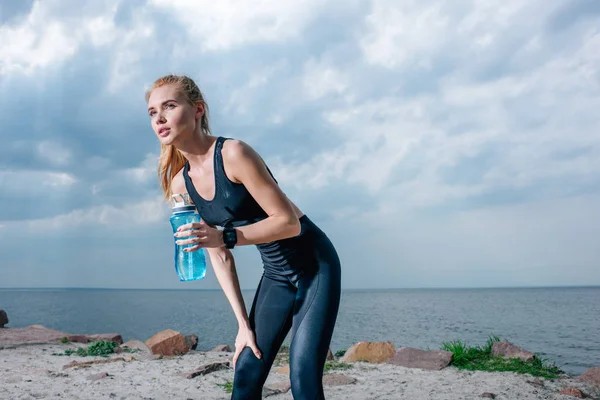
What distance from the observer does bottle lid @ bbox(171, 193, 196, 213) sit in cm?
296

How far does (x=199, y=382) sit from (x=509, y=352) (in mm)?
4999

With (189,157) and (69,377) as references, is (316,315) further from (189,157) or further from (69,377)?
(69,377)

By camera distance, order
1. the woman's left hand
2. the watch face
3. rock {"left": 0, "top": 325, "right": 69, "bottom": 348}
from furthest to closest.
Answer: rock {"left": 0, "top": 325, "right": 69, "bottom": 348} < the watch face < the woman's left hand

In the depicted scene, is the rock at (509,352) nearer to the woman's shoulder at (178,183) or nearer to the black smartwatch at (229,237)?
the woman's shoulder at (178,183)

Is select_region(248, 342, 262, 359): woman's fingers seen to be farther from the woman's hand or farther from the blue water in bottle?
the blue water in bottle

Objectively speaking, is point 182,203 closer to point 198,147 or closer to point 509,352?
point 198,147

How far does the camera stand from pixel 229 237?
280cm

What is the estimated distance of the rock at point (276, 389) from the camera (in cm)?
680

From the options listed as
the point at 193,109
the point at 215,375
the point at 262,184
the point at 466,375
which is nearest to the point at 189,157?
the point at 193,109

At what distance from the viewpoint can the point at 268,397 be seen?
666 cm

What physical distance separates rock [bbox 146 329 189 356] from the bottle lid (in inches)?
246

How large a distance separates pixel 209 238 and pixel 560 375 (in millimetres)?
7459

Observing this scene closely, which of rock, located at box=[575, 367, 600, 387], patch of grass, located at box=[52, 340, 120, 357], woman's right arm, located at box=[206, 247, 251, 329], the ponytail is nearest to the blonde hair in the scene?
the ponytail

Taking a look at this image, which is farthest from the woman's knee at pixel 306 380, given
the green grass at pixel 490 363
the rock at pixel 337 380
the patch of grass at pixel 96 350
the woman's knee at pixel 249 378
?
the patch of grass at pixel 96 350
